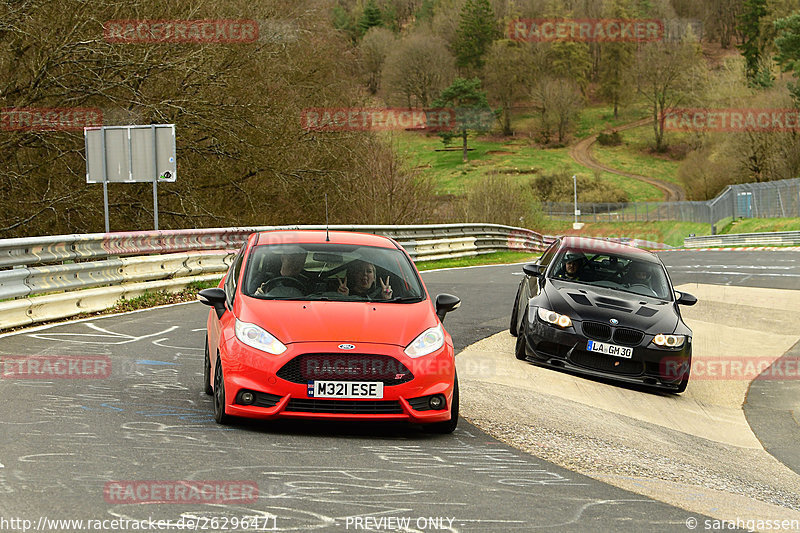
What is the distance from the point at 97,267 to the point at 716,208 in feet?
217

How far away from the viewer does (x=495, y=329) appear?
14.5m

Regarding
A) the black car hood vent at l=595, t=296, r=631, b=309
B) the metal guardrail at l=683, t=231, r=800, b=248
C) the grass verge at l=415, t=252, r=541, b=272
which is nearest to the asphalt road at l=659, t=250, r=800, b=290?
the grass verge at l=415, t=252, r=541, b=272

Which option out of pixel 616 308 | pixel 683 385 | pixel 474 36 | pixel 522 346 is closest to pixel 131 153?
pixel 522 346

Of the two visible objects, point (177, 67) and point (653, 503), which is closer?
point (653, 503)

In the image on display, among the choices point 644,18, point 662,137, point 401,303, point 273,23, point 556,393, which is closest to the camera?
point 401,303

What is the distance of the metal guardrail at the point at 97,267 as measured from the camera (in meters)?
12.5

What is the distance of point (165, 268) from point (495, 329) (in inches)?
226

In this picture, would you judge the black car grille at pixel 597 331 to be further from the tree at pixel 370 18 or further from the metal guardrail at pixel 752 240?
the tree at pixel 370 18

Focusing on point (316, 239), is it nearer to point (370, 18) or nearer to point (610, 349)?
point (610, 349)

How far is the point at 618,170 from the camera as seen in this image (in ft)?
→ 417

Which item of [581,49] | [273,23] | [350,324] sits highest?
[581,49]

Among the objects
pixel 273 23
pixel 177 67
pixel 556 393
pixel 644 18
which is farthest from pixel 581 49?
pixel 556 393

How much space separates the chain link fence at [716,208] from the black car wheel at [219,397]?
2267 inches

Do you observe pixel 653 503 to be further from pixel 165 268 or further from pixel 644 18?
pixel 644 18
